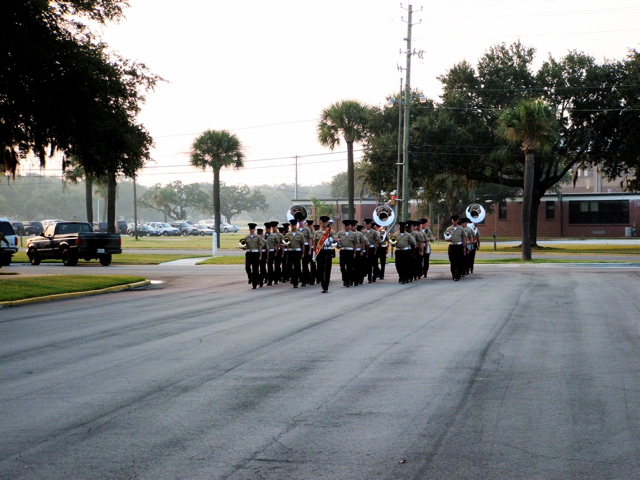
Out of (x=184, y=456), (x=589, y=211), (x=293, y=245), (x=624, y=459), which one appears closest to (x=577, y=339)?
(x=624, y=459)

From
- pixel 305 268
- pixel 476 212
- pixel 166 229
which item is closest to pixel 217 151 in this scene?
pixel 166 229

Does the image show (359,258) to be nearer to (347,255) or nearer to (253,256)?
(347,255)

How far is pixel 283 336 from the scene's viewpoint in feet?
38.8

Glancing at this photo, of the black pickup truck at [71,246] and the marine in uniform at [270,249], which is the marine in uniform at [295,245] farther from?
the black pickup truck at [71,246]

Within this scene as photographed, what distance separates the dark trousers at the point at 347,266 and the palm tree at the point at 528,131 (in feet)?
55.7

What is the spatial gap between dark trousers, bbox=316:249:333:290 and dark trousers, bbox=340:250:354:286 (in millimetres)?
857

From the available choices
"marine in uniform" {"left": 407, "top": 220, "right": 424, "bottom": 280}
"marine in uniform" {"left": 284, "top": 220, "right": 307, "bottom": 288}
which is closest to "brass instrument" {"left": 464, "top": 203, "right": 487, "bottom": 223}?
"marine in uniform" {"left": 407, "top": 220, "right": 424, "bottom": 280}

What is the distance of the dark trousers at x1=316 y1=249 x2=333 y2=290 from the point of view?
20891mm

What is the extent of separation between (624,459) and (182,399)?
3.91 meters

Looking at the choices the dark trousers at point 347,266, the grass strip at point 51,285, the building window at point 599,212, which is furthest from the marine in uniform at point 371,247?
the building window at point 599,212

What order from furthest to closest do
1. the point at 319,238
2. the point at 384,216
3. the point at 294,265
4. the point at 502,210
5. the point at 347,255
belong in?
the point at 502,210
the point at 384,216
the point at 347,255
the point at 294,265
the point at 319,238

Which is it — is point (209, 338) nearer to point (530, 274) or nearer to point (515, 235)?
point (530, 274)

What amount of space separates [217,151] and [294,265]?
47.8m

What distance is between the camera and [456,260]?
79.5 feet
